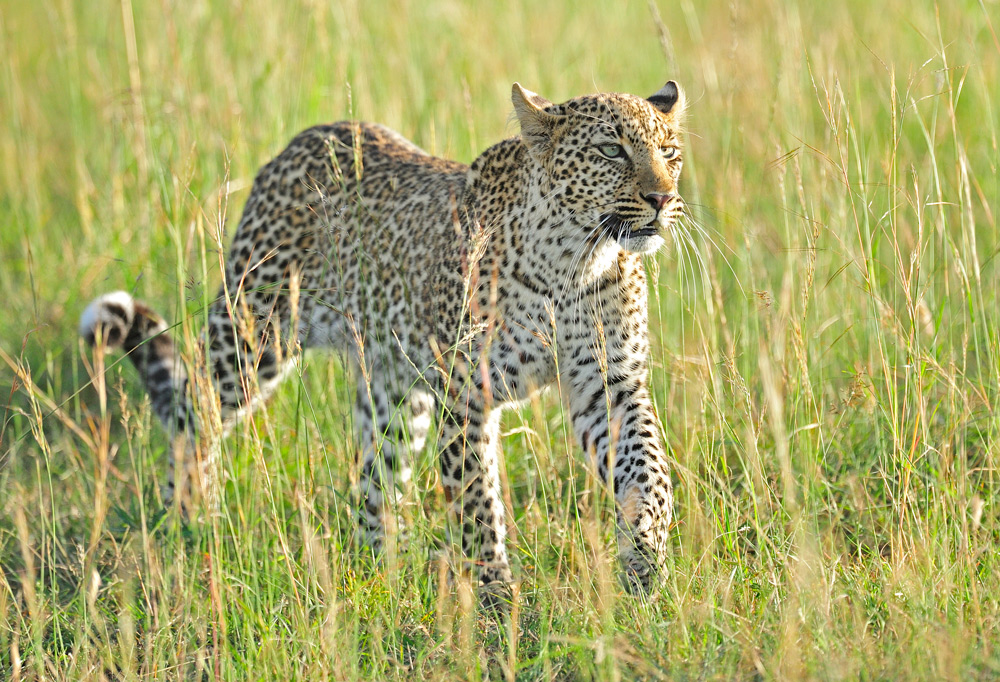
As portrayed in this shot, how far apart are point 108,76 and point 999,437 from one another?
6866 millimetres

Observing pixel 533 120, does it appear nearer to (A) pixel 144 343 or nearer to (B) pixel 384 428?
(B) pixel 384 428

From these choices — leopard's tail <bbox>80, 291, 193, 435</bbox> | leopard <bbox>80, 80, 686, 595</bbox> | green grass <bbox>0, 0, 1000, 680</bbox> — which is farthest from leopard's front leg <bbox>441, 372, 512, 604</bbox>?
leopard's tail <bbox>80, 291, 193, 435</bbox>

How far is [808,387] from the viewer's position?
11.5 ft

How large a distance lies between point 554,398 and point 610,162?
4.83ft

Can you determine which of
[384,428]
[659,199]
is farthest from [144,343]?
[659,199]

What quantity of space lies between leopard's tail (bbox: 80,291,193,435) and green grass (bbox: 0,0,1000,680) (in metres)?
0.19

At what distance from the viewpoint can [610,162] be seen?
12.8 ft

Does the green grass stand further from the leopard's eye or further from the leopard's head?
the leopard's eye

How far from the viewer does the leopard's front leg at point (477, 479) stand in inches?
161

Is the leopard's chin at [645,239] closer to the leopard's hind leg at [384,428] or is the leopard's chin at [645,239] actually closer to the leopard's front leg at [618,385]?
the leopard's front leg at [618,385]

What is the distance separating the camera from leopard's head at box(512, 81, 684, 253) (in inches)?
149

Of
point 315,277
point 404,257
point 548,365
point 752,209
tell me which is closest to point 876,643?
→ point 548,365

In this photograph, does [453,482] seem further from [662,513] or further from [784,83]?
[784,83]

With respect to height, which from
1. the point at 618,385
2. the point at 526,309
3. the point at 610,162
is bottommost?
the point at 618,385
